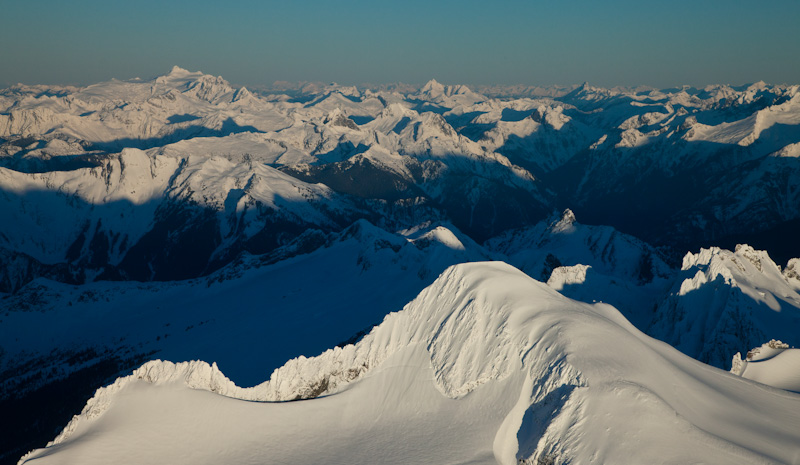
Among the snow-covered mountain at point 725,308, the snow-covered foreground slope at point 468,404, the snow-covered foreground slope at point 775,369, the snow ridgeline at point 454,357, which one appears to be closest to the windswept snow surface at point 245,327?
the snow ridgeline at point 454,357

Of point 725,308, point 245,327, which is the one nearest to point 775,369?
point 725,308

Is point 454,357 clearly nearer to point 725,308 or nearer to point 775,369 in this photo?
point 775,369

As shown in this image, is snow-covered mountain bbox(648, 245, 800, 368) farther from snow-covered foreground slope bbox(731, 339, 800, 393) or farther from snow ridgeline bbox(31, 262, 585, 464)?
snow ridgeline bbox(31, 262, 585, 464)

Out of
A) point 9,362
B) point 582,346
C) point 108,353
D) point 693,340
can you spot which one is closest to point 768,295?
point 693,340

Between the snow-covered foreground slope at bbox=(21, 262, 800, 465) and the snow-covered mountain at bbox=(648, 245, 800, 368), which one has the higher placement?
the snow-covered foreground slope at bbox=(21, 262, 800, 465)

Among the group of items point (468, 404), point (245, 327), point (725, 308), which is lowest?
point (245, 327)

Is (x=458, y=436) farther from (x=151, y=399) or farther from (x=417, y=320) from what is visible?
(x=151, y=399)

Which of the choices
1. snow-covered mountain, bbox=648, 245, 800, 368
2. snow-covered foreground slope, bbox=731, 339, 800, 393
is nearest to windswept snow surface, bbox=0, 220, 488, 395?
snow-covered mountain, bbox=648, 245, 800, 368

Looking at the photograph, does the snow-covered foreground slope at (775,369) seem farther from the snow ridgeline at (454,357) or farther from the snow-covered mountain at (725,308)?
the snow-covered mountain at (725,308)
